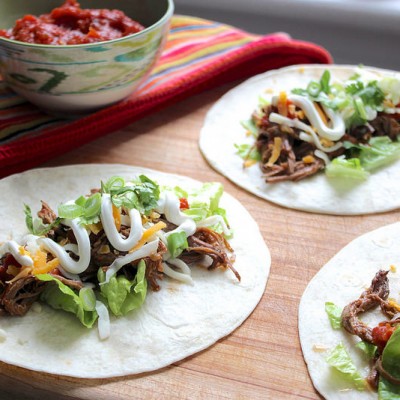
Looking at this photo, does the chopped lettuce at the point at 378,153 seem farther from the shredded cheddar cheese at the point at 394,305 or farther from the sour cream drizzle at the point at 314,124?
the shredded cheddar cheese at the point at 394,305

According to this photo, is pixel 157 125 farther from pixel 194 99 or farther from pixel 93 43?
pixel 93 43

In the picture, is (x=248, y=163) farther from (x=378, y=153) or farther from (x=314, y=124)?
(x=378, y=153)

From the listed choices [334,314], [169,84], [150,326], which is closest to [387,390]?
[334,314]

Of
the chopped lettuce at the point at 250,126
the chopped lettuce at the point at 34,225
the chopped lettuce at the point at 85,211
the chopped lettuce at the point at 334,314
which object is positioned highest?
the chopped lettuce at the point at 85,211

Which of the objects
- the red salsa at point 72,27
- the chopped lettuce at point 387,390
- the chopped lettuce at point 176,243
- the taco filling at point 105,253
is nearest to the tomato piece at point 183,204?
the taco filling at point 105,253

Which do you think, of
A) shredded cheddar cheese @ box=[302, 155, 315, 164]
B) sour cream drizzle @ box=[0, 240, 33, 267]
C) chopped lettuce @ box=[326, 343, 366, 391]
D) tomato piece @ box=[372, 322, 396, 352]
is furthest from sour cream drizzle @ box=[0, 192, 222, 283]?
shredded cheddar cheese @ box=[302, 155, 315, 164]
